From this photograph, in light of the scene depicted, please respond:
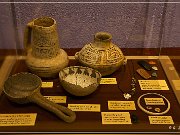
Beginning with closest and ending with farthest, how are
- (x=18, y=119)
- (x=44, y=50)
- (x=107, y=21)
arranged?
1. (x=18, y=119)
2. (x=44, y=50)
3. (x=107, y=21)

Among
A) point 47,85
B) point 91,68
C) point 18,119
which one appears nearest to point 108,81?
point 91,68

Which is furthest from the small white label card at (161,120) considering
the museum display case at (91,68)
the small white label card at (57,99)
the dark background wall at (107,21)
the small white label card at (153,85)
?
the dark background wall at (107,21)

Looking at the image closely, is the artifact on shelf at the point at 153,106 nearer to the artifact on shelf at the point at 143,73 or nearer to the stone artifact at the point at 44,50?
the artifact on shelf at the point at 143,73

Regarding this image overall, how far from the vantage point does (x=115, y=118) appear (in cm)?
75

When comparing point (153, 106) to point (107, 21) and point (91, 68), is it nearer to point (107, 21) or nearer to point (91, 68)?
point (91, 68)

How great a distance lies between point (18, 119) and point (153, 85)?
1.34ft

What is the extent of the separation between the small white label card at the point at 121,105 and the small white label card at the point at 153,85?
0.30ft

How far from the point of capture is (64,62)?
88cm

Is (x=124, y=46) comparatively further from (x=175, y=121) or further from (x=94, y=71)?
(x=175, y=121)

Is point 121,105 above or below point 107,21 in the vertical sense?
below

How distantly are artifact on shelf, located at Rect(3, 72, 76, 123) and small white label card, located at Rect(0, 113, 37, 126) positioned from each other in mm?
37

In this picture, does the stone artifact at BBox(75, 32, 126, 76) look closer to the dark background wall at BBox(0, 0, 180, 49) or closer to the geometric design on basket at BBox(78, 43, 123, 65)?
the geometric design on basket at BBox(78, 43, 123, 65)

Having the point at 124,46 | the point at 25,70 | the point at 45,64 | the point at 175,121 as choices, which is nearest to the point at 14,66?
the point at 25,70

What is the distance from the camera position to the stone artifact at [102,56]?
2.80ft
